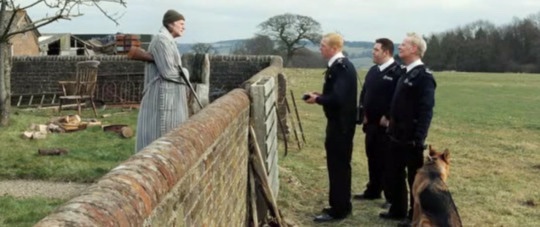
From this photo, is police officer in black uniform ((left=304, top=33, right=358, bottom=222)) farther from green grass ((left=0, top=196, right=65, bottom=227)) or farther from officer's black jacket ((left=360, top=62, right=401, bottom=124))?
green grass ((left=0, top=196, right=65, bottom=227))

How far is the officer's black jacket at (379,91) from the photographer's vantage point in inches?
323

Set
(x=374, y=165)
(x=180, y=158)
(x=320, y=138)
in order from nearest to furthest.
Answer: (x=180, y=158) → (x=374, y=165) → (x=320, y=138)

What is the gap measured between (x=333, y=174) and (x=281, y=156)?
4.89m

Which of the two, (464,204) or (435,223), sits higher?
(435,223)

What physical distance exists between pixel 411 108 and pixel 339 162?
106 centimetres

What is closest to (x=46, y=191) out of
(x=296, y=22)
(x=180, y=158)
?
(x=180, y=158)

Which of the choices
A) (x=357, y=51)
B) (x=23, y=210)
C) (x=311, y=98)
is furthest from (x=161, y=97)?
(x=357, y=51)

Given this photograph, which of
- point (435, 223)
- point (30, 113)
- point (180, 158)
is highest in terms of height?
point (180, 158)

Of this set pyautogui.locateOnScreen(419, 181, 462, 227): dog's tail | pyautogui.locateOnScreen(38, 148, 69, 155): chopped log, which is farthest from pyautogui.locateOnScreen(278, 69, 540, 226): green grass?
pyautogui.locateOnScreen(38, 148, 69, 155): chopped log

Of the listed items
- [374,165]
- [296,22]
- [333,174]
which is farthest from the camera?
[296,22]

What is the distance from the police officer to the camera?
26.9ft

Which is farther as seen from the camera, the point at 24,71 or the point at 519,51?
the point at 519,51

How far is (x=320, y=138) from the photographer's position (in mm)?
16422

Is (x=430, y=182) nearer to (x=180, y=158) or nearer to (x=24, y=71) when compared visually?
(x=180, y=158)
